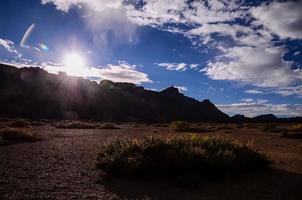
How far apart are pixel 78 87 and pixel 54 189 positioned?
379ft

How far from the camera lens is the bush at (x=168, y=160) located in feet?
30.4

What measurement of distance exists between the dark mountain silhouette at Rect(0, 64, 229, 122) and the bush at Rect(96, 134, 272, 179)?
262 feet

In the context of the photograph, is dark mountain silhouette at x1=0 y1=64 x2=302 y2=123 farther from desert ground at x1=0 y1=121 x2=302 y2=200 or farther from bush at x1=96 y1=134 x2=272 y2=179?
bush at x1=96 y1=134 x2=272 y2=179

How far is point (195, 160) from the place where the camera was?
9.44 m

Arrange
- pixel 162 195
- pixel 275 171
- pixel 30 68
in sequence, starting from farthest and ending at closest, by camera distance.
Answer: pixel 30 68 → pixel 275 171 → pixel 162 195

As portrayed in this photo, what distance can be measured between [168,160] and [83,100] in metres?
106

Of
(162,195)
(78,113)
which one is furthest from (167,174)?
(78,113)

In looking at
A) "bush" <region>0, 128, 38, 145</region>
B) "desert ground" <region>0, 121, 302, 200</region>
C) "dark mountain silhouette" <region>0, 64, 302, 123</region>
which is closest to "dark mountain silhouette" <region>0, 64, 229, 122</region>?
"dark mountain silhouette" <region>0, 64, 302, 123</region>

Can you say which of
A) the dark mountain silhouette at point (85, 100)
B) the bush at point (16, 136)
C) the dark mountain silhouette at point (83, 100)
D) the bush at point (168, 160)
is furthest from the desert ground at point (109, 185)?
the dark mountain silhouette at point (83, 100)

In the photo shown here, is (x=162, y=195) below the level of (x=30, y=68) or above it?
below

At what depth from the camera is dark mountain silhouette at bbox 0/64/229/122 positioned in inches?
3809

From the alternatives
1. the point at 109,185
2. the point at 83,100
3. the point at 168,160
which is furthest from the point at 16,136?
the point at 83,100

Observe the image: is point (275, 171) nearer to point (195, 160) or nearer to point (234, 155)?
point (234, 155)

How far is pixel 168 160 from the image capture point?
9305mm
